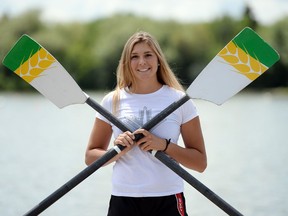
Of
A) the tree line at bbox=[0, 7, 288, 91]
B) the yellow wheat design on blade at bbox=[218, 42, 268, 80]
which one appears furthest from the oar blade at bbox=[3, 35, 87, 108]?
the tree line at bbox=[0, 7, 288, 91]

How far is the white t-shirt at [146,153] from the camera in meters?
2.65

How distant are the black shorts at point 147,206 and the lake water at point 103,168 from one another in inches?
147

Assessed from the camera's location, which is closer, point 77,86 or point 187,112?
point 187,112

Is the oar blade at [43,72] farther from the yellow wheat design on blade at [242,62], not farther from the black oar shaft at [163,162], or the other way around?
the yellow wheat design on blade at [242,62]

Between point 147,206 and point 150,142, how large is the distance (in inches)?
10.2

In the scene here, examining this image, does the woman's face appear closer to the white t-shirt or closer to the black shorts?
the white t-shirt

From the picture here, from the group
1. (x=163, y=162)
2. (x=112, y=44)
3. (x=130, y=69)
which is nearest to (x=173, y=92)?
(x=130, y=69)

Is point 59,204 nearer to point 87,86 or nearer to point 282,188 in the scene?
point 282,188

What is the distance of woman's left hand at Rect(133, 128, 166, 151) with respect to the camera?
2650mm

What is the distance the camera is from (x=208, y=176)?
909cm

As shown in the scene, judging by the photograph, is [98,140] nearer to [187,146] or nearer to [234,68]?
[187,146]

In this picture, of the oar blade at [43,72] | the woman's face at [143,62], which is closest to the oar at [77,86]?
the oar blade at [43,72]

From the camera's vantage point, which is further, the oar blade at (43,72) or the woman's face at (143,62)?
the oar blade at (43,72)

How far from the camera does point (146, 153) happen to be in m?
2.69
